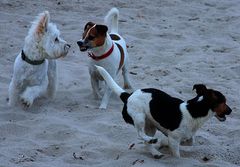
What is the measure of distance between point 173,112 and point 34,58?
6.56 feet

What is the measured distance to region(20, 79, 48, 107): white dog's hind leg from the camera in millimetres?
5855

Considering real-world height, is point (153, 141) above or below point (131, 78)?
above

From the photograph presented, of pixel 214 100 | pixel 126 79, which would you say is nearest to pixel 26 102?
pixel 126 79

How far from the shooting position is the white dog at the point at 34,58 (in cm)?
588

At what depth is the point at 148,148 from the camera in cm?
469

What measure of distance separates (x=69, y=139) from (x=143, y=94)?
2.81 ft

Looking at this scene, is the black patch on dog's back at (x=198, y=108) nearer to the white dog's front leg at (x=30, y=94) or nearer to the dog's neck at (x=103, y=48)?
the dog's neck at (x=103, y=48)

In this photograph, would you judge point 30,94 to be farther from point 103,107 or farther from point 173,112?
point 173,112

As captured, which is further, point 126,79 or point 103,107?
point 126,79

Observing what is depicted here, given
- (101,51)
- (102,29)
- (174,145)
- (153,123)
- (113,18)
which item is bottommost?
(174,145)

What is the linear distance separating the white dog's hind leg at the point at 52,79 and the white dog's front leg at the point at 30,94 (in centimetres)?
Result: 21

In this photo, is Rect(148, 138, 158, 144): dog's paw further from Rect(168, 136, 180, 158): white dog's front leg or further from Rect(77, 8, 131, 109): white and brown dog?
Rect(77, 8, 131, 109): white and brown dog

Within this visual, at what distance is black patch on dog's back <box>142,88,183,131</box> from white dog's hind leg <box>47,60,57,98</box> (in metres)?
2.01

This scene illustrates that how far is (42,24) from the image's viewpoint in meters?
5.85
